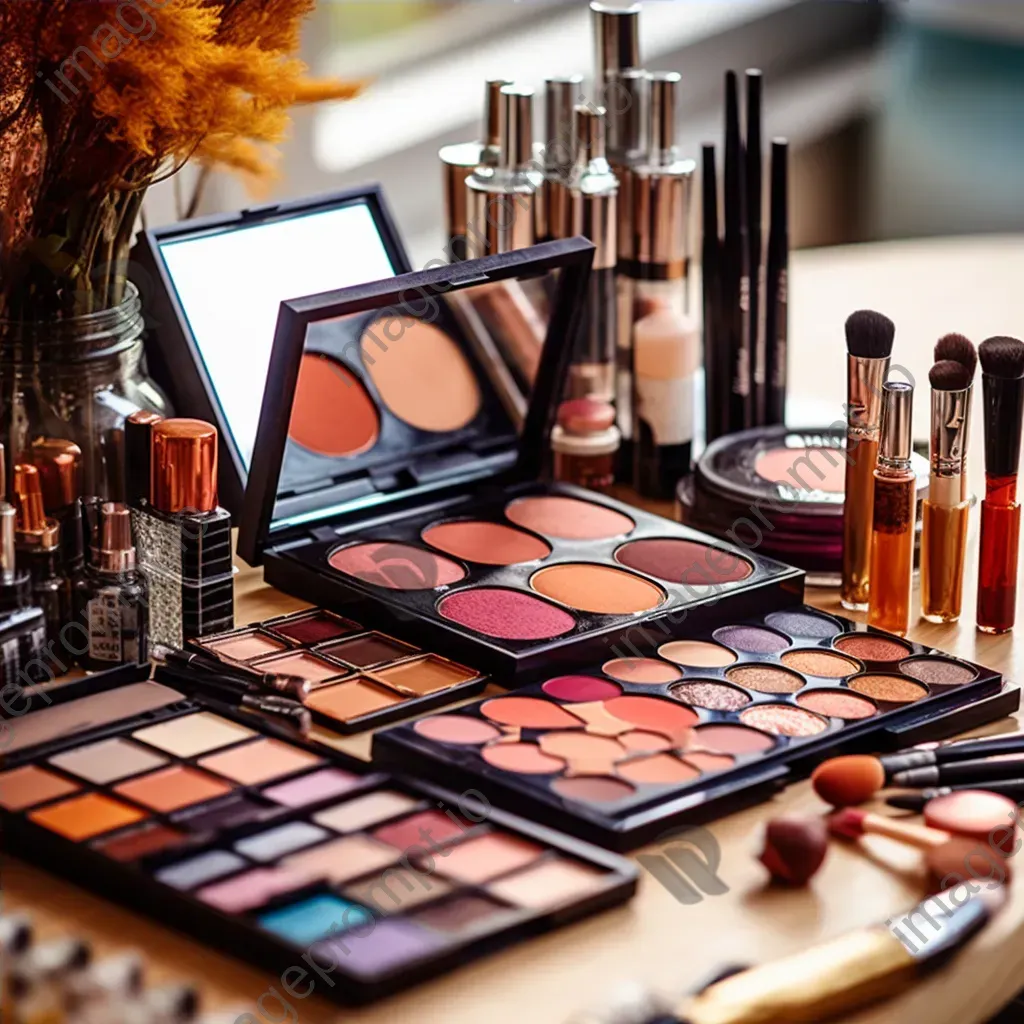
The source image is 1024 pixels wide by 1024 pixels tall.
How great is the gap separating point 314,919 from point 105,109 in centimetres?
52

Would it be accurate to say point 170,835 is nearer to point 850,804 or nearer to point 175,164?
point 850,804

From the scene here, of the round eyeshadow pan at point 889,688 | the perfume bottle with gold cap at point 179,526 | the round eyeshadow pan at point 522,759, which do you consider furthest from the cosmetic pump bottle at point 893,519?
the perfume bottle with gold cap at point 179,526

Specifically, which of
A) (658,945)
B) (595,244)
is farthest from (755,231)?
(658,945)

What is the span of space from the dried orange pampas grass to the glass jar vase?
19 millimetres

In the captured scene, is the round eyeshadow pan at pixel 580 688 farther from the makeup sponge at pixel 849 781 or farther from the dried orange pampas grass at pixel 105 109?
the dried orange pampas grass at pixel 105 109

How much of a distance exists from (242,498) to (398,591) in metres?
Result: 0.17

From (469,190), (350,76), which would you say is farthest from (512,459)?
(350,76)

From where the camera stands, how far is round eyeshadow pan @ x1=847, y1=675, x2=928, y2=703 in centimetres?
117

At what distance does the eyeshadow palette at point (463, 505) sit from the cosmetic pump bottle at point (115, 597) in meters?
0.15

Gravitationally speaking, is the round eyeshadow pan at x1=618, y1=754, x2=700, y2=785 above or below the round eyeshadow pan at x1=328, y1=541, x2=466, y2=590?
below

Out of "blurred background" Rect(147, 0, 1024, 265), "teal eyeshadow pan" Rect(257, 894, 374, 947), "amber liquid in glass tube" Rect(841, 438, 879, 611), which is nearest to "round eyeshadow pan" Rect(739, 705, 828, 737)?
"amber liquid in glass tube" Rect(841, 438, 879, 611)

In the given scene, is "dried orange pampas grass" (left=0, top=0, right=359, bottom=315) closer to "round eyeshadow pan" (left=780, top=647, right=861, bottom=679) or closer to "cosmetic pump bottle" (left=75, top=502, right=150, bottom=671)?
"cosmetic pump bottle" (left=75, top=502, right=150, bottom=671)

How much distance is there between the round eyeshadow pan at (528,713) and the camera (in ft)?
3.70

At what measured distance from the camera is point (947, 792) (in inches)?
41.6
